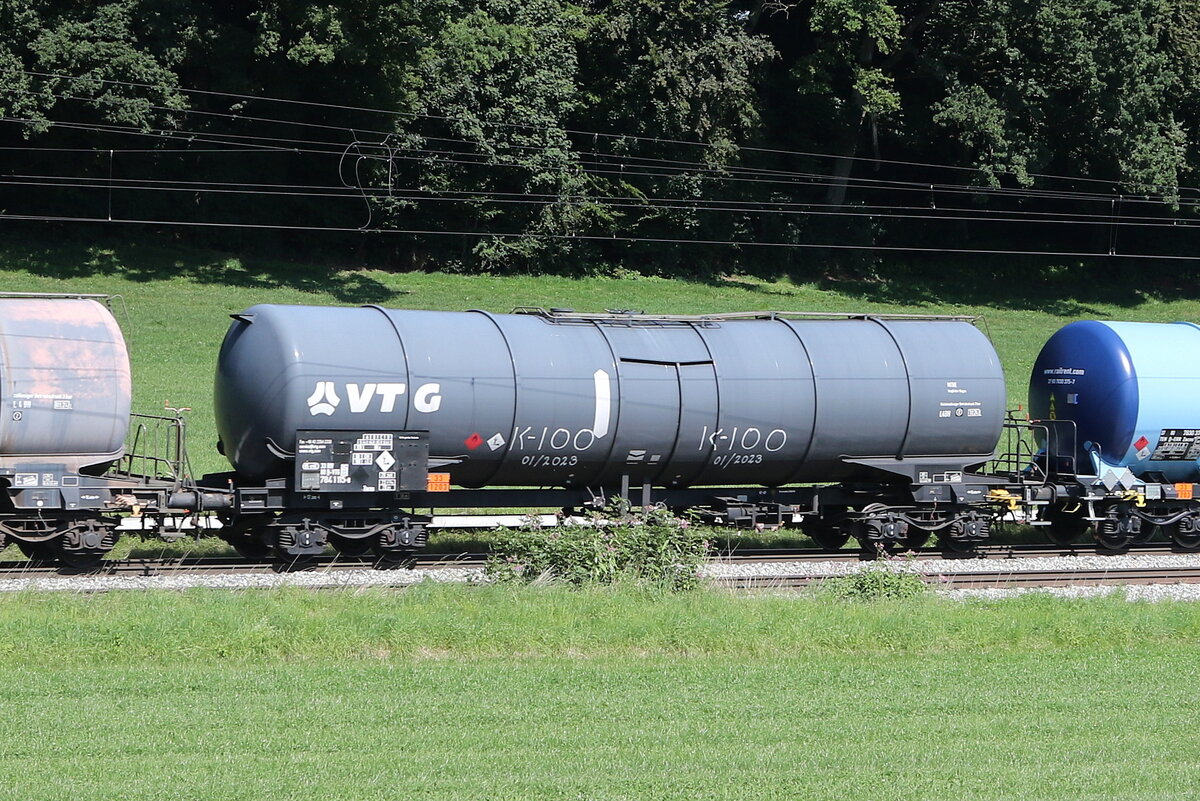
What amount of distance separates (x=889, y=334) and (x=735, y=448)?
3249mm

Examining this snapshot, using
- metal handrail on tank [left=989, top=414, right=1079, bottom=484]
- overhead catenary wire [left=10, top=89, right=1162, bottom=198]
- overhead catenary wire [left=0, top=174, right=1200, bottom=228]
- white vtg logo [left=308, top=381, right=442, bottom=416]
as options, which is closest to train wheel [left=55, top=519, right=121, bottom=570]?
white vtg logo [left=308, top=381, right=442, bottom=416]

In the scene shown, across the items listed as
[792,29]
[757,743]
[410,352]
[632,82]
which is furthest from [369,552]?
[792,29]

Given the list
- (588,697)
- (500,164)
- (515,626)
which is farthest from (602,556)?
(500,164)

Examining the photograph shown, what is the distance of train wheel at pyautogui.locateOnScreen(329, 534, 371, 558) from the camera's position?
1841 cm

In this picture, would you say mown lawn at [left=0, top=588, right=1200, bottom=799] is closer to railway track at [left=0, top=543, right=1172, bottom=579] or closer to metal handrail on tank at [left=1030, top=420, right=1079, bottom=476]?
railway track at [left=0, top=543, right=1172, bottom=579]

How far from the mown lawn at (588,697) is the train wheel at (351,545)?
12.0 feet

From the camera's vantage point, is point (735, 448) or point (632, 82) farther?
point (632, 82)

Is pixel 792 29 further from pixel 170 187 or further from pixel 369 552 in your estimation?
pixel 369 552

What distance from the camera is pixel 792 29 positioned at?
59.8 meters

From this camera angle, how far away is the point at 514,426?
58.6 ft

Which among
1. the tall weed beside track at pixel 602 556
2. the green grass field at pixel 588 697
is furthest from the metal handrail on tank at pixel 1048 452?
the tall weed beside track at pixel 602 556

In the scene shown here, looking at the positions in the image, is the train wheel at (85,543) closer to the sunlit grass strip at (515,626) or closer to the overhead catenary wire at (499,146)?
the sunlit grass strip at (515,626)

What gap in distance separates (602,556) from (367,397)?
4001 mm

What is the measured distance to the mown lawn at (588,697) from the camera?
8.50 meters
